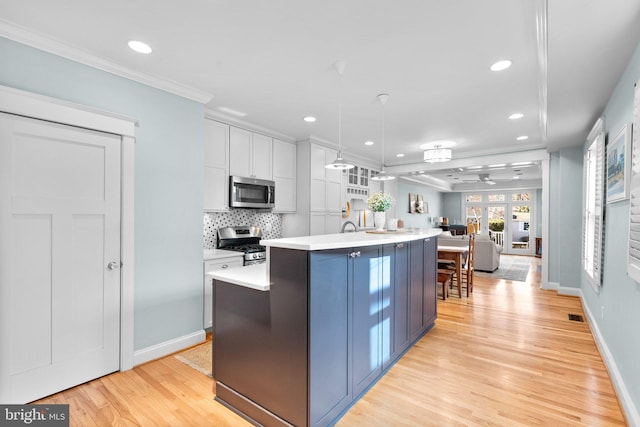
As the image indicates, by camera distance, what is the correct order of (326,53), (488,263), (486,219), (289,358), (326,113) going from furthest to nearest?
(486,219) < (488,263) < (326,113) < (326,53) < (289,358)

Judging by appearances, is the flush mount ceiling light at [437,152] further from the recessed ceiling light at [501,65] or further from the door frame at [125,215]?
the door frame at [125,215]

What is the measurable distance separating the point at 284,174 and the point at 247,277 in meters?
2.99

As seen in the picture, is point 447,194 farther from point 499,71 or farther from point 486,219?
point 499,71

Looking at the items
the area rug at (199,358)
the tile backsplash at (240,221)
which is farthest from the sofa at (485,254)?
the area rug at (199,358)

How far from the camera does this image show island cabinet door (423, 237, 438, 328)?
11.2 feet

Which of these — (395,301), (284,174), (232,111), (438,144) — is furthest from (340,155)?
(438,144)

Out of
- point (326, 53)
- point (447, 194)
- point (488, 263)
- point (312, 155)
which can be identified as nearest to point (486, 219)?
point (447, 194)

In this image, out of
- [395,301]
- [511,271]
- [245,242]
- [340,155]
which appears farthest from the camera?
[511,271]

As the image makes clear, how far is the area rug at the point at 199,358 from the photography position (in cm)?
266

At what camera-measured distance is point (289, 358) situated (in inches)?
71.7

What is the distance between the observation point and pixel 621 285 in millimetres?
2318

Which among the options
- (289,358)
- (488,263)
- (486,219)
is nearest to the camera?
(289,358)

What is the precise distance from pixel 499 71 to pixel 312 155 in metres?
2.90

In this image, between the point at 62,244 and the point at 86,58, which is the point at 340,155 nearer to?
the point at 86,58
